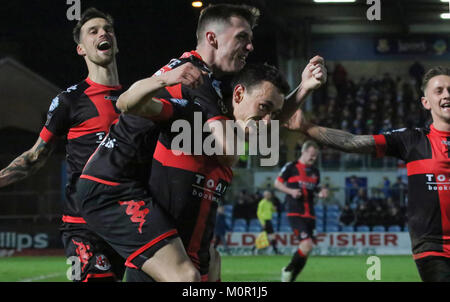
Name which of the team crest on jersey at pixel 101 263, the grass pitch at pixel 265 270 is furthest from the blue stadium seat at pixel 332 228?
the team crest on jersey at pixel 101 263

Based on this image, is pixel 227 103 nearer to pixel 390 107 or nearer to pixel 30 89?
pixel 30 89

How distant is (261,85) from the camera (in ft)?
13.3

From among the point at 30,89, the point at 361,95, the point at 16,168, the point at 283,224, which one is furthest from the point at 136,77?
the point at 16,168

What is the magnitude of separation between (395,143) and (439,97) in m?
0.48

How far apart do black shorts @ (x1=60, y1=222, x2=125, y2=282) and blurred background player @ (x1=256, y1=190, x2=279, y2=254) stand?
13484mm

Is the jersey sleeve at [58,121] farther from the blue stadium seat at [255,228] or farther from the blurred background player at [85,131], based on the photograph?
the blue stadium seat at [255,228]

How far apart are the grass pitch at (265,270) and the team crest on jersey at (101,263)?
5832mm

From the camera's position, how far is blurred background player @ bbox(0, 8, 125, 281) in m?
5.18

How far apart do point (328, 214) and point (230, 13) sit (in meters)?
16.3

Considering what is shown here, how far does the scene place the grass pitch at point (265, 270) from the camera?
1145 cm

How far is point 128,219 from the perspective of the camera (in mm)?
3836

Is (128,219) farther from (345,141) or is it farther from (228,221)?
(228,221)

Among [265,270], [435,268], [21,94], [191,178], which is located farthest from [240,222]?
[191,178]
